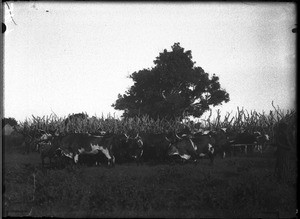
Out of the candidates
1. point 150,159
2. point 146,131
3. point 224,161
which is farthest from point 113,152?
point 224,161

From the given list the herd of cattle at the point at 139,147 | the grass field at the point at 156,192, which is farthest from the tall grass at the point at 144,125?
the grass field at the point at 156,192

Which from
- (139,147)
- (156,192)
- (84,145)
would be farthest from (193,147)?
(84,145)

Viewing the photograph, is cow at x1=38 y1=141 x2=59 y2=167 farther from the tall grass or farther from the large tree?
the large tree

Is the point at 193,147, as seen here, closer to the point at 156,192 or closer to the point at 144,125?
the point at 156,192

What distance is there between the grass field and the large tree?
9.85m

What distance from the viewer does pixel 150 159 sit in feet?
38.2

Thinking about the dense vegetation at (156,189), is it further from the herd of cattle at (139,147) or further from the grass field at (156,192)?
the herd of cattle at (139,147)

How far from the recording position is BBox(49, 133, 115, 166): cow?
37.1ft

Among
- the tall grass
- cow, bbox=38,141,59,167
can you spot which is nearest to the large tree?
the tall grass

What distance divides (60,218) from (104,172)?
115 inches

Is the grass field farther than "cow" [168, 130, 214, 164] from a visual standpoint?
No

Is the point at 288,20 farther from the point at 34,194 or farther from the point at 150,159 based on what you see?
the point at 34,194

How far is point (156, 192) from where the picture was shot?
26.8 feet

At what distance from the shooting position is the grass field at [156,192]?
745 centimetres
